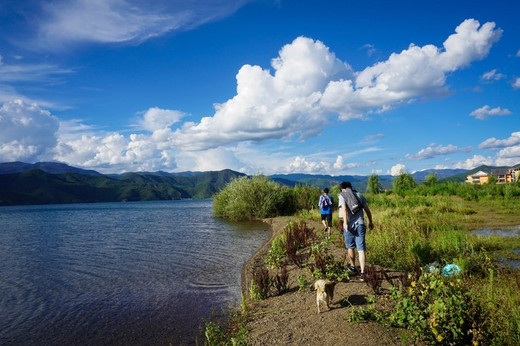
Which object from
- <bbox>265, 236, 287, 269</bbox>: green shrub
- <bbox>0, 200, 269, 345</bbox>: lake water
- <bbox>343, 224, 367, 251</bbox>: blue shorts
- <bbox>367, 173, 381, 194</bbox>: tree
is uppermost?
<bbox>367, 173, 381, 194</bbox>: tree

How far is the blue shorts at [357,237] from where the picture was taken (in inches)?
345

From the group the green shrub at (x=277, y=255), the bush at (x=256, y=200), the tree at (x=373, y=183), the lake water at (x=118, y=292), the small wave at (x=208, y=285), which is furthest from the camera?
the tree at (x=373, y=183)

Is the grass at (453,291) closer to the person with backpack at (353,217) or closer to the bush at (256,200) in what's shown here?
the person with backpack at (353,217)

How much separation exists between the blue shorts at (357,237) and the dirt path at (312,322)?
88 centimetres

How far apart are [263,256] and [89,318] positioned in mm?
8015

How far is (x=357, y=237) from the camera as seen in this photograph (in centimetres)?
896

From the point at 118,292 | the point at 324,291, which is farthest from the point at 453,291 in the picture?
the point at 118,292

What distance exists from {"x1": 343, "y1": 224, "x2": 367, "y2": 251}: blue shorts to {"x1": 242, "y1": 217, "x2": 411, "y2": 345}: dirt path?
88cm

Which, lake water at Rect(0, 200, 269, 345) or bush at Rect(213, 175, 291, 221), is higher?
bush at Rect(213, 175, 291, 221)

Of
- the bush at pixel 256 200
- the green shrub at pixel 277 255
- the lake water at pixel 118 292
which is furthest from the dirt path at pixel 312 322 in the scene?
the bush at pixel 256 200

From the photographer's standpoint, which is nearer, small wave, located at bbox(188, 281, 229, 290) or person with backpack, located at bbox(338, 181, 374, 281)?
person with backpack, located at bbox(338, 181, 374, 281)

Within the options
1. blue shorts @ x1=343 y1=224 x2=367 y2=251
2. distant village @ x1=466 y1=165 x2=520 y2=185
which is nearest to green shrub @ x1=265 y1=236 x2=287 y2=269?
blue shorts @ x1=343 y1=224 x2=367 y2=251

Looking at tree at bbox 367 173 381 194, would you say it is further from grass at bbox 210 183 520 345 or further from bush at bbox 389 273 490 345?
bush at bbox 389 273 490 345

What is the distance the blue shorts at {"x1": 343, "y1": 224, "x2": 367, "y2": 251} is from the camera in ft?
28.8
